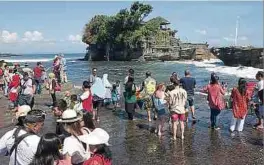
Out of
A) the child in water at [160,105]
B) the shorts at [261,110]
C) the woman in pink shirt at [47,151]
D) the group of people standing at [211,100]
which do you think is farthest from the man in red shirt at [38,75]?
the woman in pink shirt at [47,151]

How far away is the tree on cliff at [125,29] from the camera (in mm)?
86875

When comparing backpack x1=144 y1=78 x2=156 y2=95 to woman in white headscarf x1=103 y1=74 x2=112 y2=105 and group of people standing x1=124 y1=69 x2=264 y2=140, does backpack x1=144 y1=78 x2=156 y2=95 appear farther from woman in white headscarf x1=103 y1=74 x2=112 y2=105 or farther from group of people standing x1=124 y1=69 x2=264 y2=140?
woman in white headscarf x1=103 y1=74 x2=112 y2=105

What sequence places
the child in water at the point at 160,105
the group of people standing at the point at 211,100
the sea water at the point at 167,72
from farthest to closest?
the sea water at the point at 167,72 < the child in water at the point at 160,105 < the group of people standing at the point at 211,100

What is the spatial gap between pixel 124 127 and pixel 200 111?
4202 millimetres

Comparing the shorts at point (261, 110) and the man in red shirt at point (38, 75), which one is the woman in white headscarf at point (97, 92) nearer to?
the shorts at point (261, 110)

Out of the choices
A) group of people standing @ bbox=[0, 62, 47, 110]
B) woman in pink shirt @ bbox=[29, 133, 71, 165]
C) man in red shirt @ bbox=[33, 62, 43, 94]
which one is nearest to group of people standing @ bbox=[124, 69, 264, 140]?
group of people standing @ bbox=[0, 62, 47, 110]

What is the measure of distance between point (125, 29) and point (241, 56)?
36596mm

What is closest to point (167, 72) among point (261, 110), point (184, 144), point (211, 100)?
point (261, 110)

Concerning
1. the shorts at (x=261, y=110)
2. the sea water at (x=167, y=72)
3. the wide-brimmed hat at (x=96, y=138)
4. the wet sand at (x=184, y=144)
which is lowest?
the sea water at (x=167, y=72)

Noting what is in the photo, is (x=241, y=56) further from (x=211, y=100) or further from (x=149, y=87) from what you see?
(x=211, y=100)

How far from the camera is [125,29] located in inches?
3553

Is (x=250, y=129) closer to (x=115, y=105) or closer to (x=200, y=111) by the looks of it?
(x=200, y=111)

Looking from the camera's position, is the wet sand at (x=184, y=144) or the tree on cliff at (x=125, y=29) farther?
the tree on cliff at (x=125, y=29)

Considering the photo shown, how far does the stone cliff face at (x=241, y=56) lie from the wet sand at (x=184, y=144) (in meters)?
41.9
